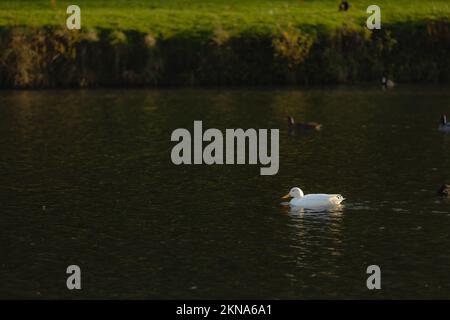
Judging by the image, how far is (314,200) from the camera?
157 ft

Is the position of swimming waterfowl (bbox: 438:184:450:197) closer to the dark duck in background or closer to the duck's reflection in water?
the duck's reflection in water

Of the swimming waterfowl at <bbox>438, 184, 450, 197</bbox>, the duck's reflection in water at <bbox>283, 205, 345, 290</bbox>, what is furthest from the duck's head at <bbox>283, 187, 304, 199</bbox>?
the swimming waterfowl at <bbox>438, 184, 450, 197</bbox>

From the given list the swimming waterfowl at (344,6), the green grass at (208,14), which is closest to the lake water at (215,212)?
the green grass at (208,14)

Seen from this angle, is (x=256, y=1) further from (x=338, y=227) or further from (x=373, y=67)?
(x=338, y=227)

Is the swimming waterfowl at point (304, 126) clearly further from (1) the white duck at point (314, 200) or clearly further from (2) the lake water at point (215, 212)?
(1) the white duck at point (314, 200)

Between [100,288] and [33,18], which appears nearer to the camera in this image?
[100,288]

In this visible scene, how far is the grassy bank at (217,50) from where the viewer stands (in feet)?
342

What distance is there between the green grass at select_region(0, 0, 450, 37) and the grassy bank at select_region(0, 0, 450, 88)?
20 cm

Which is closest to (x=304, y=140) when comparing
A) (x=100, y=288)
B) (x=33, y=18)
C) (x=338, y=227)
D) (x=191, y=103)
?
(x=191, y=103)

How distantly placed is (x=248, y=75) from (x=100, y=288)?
70885 millimetres

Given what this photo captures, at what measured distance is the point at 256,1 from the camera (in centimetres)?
12344

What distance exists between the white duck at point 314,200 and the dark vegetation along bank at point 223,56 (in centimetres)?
5741
